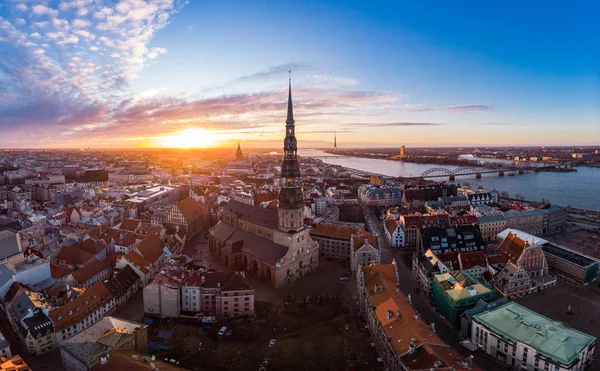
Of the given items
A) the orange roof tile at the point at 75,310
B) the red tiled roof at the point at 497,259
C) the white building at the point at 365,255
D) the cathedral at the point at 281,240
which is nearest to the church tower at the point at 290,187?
the cathedral at the point at 281,240

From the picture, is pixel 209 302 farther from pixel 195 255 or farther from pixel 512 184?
pixel 512 184

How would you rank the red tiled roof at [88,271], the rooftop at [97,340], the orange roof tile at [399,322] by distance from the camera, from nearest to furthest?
the rooftop at [97,340] → the orange roof tile at [399,322] → the red tiled roof at [88,271]

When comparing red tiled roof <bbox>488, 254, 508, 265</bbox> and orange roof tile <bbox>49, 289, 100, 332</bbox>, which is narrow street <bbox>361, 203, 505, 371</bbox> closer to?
red tiled roof <bbox>488, 254, 508, 265</bbox>

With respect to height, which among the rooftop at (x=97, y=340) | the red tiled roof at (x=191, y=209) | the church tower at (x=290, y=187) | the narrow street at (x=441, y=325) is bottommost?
the narrow street at (x=441, y=325)

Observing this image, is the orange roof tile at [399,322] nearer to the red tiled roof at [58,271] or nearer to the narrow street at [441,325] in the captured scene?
the narrow street at [441,325]

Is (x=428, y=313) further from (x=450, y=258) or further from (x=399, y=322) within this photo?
(x=399, y=322)

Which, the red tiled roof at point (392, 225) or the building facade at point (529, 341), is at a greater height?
the red tiled roof at point (392, 225)

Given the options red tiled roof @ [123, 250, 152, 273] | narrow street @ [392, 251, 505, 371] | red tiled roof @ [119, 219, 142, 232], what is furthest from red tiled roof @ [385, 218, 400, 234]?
red tiled roof @ [119, 219, 142, 232]
